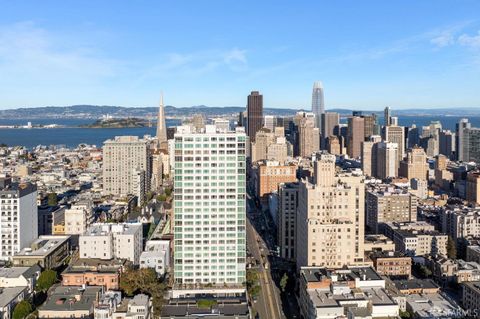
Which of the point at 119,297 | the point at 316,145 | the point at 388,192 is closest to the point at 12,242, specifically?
the point at 119,297

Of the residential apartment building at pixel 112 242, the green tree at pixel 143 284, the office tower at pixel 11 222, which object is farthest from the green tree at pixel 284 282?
the office tower at pixel 11 222

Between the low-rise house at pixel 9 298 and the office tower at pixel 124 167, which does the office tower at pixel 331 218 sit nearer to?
the low-rise house at pixel 9 298

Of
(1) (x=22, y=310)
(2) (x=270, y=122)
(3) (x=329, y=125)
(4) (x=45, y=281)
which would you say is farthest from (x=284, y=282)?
(3) (x=329, y=125)

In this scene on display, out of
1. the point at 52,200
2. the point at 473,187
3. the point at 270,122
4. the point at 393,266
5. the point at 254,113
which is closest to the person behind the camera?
the point at 393,266

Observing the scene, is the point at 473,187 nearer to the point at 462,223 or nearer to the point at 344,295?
the point at 462,223

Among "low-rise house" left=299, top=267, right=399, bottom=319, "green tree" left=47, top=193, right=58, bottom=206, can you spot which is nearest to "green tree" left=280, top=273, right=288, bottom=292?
"low-rise house" left=299, top=267, right=399, bottom=319
